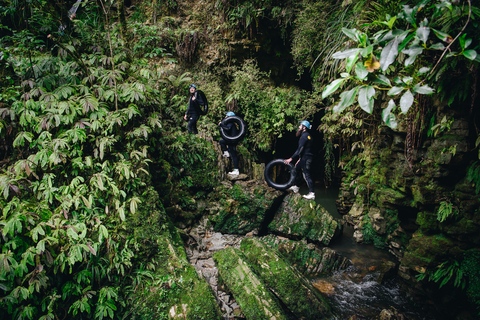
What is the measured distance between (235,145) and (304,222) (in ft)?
8.74

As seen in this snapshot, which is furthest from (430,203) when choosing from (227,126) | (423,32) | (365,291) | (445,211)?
(227,126)

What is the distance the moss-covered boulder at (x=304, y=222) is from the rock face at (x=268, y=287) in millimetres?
1691

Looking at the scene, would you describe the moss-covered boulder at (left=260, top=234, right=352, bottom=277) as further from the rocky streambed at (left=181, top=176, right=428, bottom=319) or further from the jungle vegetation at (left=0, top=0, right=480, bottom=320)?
the jungle vegetation at (left=0, top=0, right=480, bottom=320)

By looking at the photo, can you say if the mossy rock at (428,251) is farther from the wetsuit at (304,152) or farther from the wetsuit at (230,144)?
the wetsuit at (230,144)

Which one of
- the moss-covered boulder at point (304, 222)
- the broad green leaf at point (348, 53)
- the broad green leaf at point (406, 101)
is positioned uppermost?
the broad green leaf at point (348, 53)

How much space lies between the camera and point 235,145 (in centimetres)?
637

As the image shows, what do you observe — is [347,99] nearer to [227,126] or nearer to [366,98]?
[366,98]

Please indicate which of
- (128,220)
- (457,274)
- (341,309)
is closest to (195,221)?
(128,220)

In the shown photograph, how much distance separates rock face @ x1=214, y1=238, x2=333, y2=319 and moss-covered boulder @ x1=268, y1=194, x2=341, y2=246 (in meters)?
1.69

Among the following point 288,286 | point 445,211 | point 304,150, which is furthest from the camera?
point 304,150

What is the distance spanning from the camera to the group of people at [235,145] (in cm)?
602

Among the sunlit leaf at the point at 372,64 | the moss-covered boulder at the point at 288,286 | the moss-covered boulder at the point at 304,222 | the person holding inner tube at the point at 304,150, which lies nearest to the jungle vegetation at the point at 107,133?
the sunlit leaf at the point at 372,64

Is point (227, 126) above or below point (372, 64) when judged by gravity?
below

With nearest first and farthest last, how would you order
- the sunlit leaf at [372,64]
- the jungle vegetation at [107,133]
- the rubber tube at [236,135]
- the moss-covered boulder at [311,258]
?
the sunlit leaf at [372,64]
the jungle vegetation at [107,133]
the moss-covered boulder at [311,258]
the rubber tube at [236,135]
